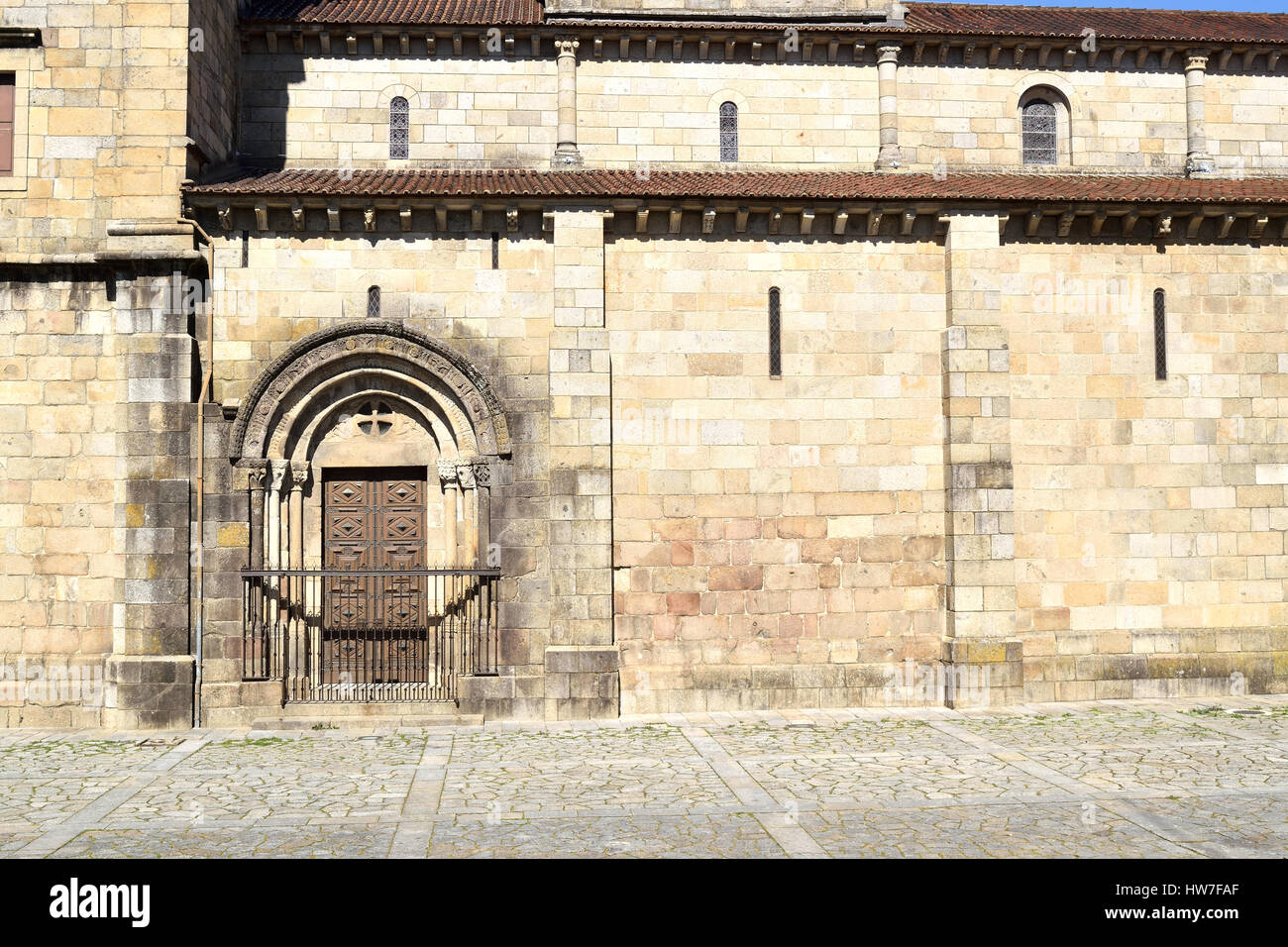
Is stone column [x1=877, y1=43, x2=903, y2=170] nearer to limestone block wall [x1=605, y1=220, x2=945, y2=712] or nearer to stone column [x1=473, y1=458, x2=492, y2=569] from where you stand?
limestone block wall [x1=605, y1=220, x2=945, y2=712]

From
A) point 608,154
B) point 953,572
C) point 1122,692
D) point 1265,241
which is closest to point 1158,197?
point 1265,241

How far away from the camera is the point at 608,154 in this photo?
15.5 metres

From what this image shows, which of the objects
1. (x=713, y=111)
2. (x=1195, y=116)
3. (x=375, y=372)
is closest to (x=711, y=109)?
(x=713, y=111)

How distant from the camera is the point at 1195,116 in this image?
1617cm

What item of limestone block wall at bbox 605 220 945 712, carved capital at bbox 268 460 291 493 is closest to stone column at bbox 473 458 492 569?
limestone block wall at bbox 605 220 945 712

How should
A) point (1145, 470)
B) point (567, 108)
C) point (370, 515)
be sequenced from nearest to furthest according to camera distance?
1. point (370, 515)
2. point (1145, 470)
3. point (567, 108)

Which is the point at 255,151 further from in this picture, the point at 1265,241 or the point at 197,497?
the point at 1265,241

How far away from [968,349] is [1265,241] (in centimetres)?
480

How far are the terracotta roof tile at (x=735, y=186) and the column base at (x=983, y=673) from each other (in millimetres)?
5857

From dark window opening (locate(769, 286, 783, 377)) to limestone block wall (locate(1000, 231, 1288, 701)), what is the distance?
3.09m

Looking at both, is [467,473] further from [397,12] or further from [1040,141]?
[1040,141]

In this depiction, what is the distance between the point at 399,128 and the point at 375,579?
6984 millimetres

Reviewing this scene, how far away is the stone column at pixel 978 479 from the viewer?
43.7ft

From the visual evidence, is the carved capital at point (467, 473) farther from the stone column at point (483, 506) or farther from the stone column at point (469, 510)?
the stone column at point (483, 506)
